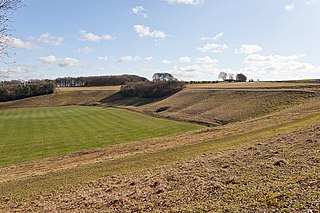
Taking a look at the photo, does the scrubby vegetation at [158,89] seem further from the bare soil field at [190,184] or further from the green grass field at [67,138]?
the bare soil field at [190,184]

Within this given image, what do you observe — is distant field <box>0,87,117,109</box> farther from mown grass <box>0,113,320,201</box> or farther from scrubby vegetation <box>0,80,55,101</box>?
mown grass <box>0,113,320,201</box>

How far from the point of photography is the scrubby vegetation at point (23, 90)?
124375 mm

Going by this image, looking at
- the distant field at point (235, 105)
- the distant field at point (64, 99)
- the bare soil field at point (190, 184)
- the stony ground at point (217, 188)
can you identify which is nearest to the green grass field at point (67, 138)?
the distant field at point (235, 105)

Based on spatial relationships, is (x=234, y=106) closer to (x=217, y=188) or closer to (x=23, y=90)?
(x=217, y=188)

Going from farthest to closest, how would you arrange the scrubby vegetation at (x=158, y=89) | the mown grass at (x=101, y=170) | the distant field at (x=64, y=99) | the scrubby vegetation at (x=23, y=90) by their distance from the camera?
the scrubby vegetation at (x=23, y=90) → the distant field at (x=64, y=99) → the scrubby vegetation at (x=158, y=89) → the mown grass at (x=101, y=170)

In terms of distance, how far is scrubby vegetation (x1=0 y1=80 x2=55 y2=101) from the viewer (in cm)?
12438

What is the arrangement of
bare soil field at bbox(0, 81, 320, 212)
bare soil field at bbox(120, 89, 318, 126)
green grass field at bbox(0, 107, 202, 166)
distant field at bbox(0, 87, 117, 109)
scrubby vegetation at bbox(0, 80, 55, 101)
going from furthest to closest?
1. scrubby vegetation at bbox(0, 80, 55, 101)
2. distant field at bbox(0, 87, 117, 109)
3. bare soil field at bbox(120, 89, 318, 126)
4. green grass field at bbox(0, 107, 202, 166)
5. bare soil field at bbox(0, 81, 320, 212)

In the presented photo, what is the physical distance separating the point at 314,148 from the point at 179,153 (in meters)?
8.35

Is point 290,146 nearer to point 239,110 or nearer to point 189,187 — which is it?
point 189,187

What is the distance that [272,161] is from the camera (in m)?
12.8

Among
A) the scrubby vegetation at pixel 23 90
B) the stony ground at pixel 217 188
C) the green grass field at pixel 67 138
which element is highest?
the scrubby vegetation at pixel 23 90

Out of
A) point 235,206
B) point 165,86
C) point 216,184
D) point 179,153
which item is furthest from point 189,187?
point 165,86

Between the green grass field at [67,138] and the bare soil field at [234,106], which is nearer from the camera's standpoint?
the green grass field at [67,138]

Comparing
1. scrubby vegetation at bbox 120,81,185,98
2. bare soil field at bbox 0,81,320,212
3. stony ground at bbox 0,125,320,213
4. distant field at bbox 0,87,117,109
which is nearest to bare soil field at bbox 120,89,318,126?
bare soil field at bbox 0,81,320,212
